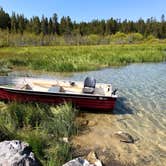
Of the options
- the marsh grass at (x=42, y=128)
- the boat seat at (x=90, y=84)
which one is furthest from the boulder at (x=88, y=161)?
the boat seat at (x=90, y=84)

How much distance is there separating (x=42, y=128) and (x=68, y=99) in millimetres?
2713

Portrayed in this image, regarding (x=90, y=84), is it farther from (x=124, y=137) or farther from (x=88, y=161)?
(x=88, y=161)

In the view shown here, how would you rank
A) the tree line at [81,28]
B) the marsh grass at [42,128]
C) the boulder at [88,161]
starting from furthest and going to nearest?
the tree line at [81,28] → the marsh grass at [42,128] → the boulder at [88,161]

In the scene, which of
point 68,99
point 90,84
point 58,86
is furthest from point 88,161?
point 58,86

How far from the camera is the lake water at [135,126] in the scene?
293 inches

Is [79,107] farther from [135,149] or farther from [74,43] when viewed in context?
[74,43]

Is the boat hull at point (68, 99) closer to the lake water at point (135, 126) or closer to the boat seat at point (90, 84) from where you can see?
the lake water at point (135, 126)

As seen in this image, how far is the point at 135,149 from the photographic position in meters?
7.72


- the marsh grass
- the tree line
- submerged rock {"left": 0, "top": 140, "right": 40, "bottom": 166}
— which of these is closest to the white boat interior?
the marsh grass

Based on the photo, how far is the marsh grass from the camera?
6.61 m

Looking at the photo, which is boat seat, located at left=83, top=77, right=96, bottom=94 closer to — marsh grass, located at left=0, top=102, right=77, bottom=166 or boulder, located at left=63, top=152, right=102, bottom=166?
marsh grass, located at left=0, top=102, right=77, bottom=166

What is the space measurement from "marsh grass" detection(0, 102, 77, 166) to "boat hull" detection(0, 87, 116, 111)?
72 centimetres

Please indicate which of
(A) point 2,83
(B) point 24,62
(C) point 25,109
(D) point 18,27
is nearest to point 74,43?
(D) point 18,27

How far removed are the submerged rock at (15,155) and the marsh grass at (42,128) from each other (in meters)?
0.53
